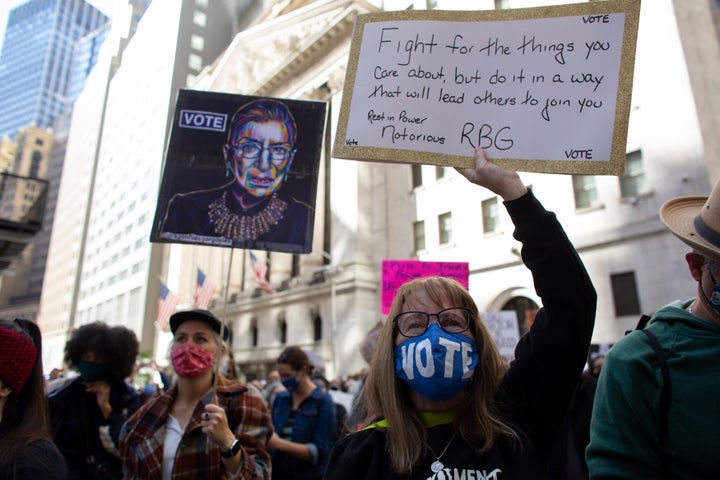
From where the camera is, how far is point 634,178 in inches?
706

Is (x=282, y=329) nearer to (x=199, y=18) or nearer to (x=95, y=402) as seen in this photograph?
(x=95, y=402)

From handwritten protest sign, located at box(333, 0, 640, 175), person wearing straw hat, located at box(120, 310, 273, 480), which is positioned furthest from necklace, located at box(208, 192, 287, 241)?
handwritten protest sign, located at box(333, 0, 640, 175)

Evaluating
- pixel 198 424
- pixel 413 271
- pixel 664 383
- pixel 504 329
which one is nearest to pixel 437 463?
pixel 664 383

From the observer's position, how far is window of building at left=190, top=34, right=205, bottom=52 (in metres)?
71.6

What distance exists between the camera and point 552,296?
6.30 feet

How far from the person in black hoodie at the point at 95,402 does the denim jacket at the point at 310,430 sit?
1380 millimetres

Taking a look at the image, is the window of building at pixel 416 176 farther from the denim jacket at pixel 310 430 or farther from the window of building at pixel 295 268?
the denim jacket at pixel 310 430

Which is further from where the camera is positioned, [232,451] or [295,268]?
[295,268]

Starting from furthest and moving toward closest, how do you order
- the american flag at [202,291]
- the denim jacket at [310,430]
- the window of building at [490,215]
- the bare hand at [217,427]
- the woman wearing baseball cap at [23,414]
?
1. the window of building at [490,215]
2. the american flag at [202,291]
3. the denim jacket at [310,430]
4. the bare hand at [217,427]
5. the woman wearing baseball cap at [23,414]

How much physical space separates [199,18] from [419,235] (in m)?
61.7

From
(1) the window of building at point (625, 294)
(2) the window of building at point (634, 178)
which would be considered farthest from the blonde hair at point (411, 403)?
(2) the window of building at point (634, 178)

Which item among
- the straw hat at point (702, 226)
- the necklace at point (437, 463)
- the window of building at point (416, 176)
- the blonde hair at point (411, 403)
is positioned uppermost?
the window of building at point (416, 176)

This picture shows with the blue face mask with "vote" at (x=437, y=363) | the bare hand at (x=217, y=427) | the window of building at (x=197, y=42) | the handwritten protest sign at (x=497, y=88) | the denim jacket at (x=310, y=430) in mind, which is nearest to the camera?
the blue face mask with "vote" at (x=437, y=363)

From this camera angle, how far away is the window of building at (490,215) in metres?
22.2
